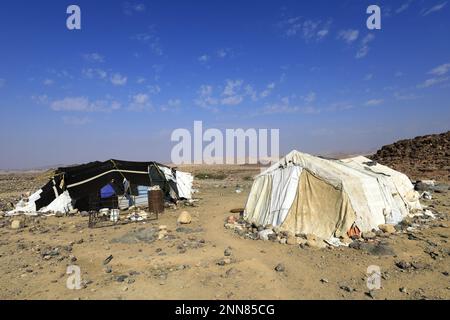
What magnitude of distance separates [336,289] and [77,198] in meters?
14.4

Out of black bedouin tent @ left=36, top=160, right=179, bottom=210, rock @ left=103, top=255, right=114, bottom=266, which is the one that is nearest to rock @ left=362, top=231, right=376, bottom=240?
rock @ left=103, top=255, right=114, bottom=266

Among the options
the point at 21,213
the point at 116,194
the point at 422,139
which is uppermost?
the point at 422,139

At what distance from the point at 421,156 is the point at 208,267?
36.5 m

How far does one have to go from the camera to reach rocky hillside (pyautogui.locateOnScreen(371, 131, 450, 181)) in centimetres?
2922

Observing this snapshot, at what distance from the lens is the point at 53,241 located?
1111 centimetres

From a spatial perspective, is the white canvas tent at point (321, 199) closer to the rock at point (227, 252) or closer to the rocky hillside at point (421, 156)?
Answer: the rock at point (227, 252)

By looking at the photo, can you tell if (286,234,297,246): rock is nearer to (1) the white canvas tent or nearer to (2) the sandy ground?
(2) the sandy ground

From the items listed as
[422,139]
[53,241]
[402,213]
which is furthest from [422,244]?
[422,139]

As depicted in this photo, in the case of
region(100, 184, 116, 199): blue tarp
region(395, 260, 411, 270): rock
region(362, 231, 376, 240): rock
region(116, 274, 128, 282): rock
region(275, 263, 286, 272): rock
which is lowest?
region(116, 274, 128, 282): rock

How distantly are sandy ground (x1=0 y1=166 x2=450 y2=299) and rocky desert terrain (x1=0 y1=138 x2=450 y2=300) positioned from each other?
2 cm

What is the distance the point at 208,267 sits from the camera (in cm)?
793

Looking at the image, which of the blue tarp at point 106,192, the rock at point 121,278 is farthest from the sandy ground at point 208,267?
the blue tarp at point 106,192

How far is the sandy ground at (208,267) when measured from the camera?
6.53 m
